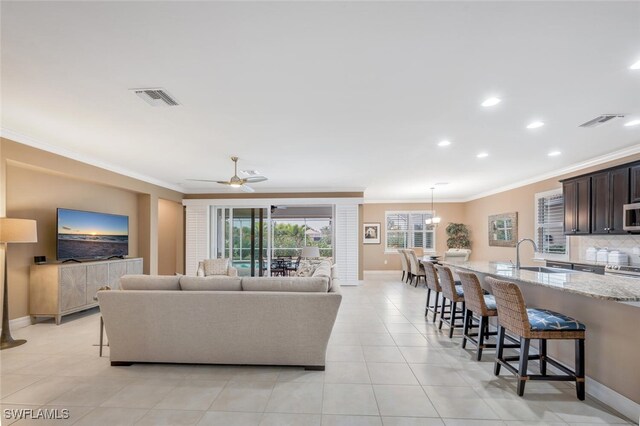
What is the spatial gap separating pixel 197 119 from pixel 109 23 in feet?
5.24

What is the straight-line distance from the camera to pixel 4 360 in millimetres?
3352

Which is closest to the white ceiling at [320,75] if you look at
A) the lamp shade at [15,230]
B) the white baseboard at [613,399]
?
the lamp shade at [15,230]

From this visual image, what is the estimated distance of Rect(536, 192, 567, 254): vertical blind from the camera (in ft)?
20.5

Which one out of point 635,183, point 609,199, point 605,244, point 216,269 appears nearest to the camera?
point 635,183

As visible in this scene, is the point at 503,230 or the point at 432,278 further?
the point at 503,230

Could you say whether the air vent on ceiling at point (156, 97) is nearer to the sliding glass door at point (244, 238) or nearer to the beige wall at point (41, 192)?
the beige wall at point (41, 192)

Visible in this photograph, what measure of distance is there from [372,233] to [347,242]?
294cm

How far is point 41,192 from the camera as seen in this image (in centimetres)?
490

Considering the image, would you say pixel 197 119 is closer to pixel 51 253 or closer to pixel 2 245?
pixel 2 245

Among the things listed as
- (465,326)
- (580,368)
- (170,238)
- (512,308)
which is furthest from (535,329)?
(170,238)

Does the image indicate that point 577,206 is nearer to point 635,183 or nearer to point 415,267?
point 635,183

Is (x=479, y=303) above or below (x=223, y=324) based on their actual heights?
above

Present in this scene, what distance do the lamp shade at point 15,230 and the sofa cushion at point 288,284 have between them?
289 centimetres

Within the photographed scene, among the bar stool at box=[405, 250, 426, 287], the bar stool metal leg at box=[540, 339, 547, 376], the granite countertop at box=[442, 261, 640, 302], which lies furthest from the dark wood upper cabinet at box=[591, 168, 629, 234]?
the bar stool at box=[405, 250, 426, 287]
